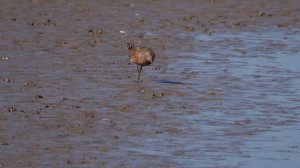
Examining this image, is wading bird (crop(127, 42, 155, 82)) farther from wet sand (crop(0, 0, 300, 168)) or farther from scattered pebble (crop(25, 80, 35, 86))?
scattered pebble (crop(25, 80, 35, 86))

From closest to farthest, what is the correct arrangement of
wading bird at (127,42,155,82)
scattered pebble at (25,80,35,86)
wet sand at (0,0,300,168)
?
1. wet sand at (0,0,300,168)
2. scattered pebble at (25,80,35,86)
3. wading bird at (127,42,155,82)

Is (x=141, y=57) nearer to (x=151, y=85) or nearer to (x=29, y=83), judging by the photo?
(x=151, y=85)

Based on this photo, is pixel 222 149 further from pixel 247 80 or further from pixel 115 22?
pixel 115 22

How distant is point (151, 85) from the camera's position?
14047 millimetres

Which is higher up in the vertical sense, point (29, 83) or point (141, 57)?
point (141, 57)

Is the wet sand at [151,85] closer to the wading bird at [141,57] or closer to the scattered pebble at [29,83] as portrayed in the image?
the scattered pebble at [29,83]

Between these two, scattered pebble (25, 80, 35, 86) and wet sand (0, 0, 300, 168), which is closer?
wet sand (0, 0, 300, 168)

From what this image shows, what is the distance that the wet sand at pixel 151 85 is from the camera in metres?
10.6

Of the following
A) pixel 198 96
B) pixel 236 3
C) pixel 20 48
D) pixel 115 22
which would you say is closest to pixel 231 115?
pixel 198 96

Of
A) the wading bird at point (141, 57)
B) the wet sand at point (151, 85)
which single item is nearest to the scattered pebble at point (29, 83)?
the wet sand at point (151, 85)

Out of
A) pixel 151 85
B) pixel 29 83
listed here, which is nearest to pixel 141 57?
pixel 151 85

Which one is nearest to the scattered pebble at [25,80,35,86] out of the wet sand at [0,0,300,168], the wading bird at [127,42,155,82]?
the wet sand at [0,0,300,168]

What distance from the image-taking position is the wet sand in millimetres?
10633

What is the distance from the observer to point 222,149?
422 inches
